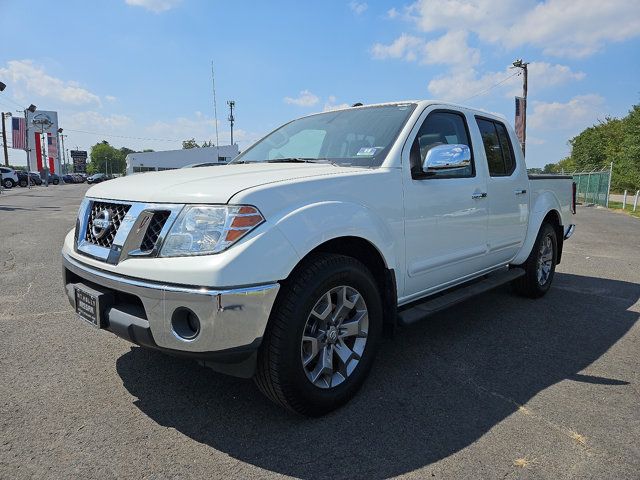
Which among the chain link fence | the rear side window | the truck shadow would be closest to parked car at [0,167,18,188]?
the chain link fence

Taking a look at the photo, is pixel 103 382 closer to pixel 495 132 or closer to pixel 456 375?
pixel 456 375

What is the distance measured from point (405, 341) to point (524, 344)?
3.17 feet

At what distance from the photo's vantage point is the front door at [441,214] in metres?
3.15

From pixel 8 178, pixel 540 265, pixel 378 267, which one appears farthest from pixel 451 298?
pixel 8 178

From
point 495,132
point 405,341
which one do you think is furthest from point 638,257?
point 405,341

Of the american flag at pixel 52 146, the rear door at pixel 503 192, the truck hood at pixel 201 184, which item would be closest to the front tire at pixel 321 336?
the truck hood at pixel 201 184

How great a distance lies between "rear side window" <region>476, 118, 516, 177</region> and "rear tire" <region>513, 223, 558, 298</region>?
996 mm

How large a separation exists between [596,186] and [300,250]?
24817 millimetres

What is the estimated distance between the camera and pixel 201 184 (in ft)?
8.07

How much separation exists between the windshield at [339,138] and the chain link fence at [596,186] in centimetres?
2208

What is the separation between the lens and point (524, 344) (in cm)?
379

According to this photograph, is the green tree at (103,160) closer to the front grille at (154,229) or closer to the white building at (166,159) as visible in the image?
the white building at (166,159)

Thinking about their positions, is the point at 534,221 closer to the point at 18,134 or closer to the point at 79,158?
the point at 18,134

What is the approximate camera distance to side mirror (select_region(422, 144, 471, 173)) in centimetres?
303
